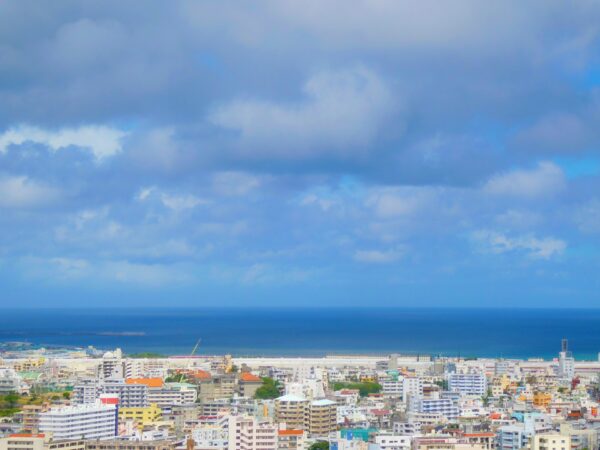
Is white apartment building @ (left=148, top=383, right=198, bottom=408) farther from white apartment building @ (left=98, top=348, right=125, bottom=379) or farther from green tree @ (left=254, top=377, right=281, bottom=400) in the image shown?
white apartment building @ (left=98, top=348, right=125, bottom=379)

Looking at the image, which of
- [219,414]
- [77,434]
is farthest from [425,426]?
[77,434]

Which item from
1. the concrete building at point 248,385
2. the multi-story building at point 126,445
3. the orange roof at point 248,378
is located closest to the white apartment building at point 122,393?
the concrete building at point 248,385

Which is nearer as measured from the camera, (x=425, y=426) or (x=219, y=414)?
(x=425, y=426)

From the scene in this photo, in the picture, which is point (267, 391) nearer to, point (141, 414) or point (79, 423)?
point (141, 414)

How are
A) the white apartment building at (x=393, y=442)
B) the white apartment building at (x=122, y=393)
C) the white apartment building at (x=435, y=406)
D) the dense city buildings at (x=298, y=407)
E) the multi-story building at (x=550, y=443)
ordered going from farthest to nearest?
the white apartment building at (x=122, y=393) < the white apartment building at (x=435, y=406) < the dense city buildings at (x=298, y=407) < the white apartment building at (x=393, y=442) < the multi-story building at (x=550, y=443)

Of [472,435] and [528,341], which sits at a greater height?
[528,341]

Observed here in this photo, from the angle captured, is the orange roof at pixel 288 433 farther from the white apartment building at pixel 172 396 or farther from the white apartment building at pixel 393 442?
the white apartment building at pixel 172 396

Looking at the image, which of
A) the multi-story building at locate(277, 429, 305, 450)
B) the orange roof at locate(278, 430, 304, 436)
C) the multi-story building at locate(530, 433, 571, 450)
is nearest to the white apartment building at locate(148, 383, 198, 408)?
the orange roof at locate(278, 430, 304, 436)

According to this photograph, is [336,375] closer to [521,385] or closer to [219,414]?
[521,385]
